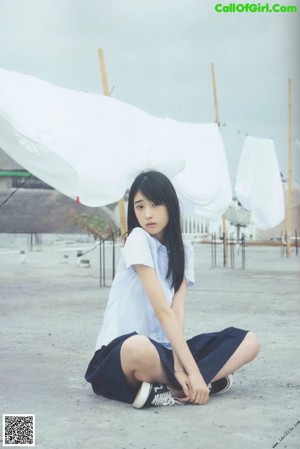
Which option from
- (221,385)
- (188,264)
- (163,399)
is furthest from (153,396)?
(188,264)

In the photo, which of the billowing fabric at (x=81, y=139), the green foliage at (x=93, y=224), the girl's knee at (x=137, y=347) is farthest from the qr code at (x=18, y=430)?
the green foliage at (x=93, y=224)

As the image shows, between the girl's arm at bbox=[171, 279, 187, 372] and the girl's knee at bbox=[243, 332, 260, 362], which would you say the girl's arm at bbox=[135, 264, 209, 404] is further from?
the girl's knee at bbox=[243, 332, 260, 362]

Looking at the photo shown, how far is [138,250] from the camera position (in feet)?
7.31

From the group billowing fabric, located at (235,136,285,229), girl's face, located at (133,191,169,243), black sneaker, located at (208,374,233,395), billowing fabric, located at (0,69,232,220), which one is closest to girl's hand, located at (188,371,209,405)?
black sneaker, located at (208,374,233,395)

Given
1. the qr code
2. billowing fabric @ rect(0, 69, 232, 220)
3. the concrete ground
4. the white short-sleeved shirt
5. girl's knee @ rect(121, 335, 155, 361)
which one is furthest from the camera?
billowing fabric @ rect(0, 69, 232, 220)

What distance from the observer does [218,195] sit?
6762 millimetres

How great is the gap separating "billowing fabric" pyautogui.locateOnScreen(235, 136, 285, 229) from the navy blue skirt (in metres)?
6.84

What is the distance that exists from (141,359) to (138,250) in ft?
0.98

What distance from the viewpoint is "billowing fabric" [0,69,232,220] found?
4.16m

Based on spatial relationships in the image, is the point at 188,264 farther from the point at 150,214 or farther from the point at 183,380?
the point at 183,380

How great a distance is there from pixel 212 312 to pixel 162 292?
2.52 m

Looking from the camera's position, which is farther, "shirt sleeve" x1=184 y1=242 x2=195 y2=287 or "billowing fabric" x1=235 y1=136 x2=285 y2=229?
"billowing fabric" x1=235 y1=136 x2=285 y2=229

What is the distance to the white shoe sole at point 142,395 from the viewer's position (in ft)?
7.21

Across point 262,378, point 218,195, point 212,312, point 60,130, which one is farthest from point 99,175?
point 218,195
